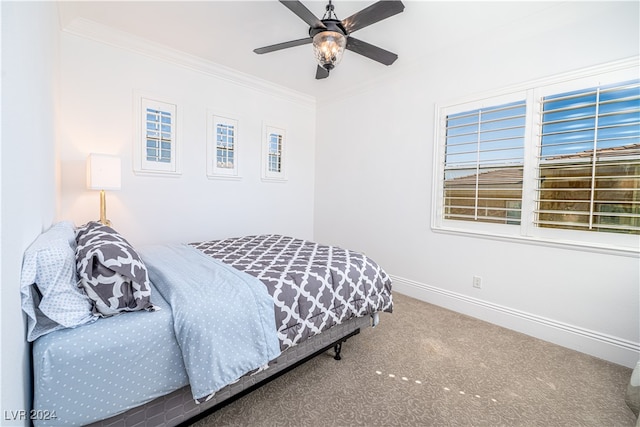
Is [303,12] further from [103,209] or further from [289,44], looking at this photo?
[103,209]

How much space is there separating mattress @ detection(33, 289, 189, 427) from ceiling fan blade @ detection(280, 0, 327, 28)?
6.39 ft

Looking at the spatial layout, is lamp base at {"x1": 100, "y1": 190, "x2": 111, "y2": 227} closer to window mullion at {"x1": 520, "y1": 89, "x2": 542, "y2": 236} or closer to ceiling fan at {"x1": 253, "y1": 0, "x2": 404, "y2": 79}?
ceiling fan at {"x1": 253, "y1": 0, "x2": 404, "y2": 79}

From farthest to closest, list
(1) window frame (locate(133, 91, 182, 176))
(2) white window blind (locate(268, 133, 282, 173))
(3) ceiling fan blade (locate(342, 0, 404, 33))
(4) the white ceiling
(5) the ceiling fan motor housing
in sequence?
(2) white window blind (locate(268, 133, 282, 173)), (1) window frame (locate(133, 91, 182, 176)), (4) the white ceiling, (5) the ceiling fan motor housing, (3) ceiling fan blade (locate(342, 0, 404, 33))

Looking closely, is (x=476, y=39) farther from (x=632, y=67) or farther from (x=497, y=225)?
(x=497, y=225)

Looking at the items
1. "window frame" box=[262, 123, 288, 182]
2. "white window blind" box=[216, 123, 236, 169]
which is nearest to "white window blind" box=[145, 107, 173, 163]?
"white window blind" box=[216, 123, 236, 169]

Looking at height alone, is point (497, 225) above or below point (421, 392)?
above

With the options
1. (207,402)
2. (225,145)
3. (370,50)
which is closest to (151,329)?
(207,402)

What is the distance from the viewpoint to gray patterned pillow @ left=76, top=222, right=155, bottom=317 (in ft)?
3.82

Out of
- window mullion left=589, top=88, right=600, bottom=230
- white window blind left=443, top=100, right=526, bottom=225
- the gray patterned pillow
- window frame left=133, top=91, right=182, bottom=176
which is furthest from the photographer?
window frame left=133, top=91, right=182, bottom=176

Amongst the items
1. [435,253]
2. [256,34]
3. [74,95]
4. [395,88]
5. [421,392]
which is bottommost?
[421,392]

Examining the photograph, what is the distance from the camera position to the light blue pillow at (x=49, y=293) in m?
0.99

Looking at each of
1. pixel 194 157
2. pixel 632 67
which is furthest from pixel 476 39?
pixel 194 157

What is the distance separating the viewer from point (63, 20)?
2.49m

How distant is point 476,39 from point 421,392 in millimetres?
3225
